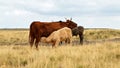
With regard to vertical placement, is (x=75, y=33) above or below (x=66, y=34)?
below

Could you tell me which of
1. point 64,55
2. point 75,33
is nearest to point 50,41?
point 64,55

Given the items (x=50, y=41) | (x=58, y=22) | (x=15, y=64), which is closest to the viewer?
(x=15, y=64)

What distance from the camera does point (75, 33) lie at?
30250mm

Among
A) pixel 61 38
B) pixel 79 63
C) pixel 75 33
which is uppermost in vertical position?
pixel 79 63

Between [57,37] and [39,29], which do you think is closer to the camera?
[57,37]

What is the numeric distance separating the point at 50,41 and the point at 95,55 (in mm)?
6389

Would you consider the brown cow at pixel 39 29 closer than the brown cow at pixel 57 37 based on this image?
No

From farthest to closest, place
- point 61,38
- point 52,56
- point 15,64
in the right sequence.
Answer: point 61,38
point 52,56
point 15,64

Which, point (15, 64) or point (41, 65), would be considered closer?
point (41, 65)

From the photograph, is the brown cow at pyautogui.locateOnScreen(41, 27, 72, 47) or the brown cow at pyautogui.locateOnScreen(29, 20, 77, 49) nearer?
the brown cow at pyautogui.locateOnScreen(41, 27, 72, 47)

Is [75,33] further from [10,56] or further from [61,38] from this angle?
[10,56]

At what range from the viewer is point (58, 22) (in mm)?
21609

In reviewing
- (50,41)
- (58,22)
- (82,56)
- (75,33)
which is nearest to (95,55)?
(82,56)

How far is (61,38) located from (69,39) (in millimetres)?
1255
